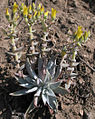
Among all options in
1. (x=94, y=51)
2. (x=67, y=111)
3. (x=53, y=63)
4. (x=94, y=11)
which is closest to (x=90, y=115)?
(x=67, y=111)

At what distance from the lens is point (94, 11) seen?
4.00m

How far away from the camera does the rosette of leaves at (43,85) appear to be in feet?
7.40

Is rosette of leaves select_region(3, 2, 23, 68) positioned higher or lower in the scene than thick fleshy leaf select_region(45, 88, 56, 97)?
higher

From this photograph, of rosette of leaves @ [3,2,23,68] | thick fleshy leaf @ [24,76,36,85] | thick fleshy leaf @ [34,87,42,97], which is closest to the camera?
rosette of leaves @ [3,2,23,68]

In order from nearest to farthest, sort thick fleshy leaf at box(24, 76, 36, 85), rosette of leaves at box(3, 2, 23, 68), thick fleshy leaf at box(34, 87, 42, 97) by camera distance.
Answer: rosette of leaves at box(3, 2, 23, 68) → thick fleshy leaf at box(34, 87, 42, 97) → thick fleshy leaf at box(24, 76, 36, 85)

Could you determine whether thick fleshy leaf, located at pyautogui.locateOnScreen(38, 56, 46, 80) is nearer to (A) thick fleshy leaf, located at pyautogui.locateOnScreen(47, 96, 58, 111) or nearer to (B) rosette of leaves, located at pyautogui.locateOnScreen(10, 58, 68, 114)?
(B) rosette of leaves, located at pyautogui.locateOnScreen(10, 58, 68, 114)

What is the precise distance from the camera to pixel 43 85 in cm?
243

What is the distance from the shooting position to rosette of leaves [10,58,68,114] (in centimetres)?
226

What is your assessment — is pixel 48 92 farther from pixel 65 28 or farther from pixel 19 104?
pixel 65 28

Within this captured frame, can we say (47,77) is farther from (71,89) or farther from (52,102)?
(71,89)

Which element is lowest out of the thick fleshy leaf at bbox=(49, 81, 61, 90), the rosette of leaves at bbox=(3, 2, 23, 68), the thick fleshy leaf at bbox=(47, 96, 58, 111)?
the thick fleshy leaf at bbox=(47, 96, 58, 111)

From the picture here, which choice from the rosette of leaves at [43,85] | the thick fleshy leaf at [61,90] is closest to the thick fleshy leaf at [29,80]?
the rosette of leaves at [43,85]

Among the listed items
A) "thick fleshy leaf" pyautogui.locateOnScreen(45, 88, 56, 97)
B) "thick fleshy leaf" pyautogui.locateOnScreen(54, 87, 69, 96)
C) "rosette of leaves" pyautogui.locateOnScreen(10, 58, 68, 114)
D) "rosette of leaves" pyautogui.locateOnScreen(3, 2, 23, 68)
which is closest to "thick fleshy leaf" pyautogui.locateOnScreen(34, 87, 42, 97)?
"rosette of leaves" pyautogui.locateOnScreen(10, 58, 68, 114)

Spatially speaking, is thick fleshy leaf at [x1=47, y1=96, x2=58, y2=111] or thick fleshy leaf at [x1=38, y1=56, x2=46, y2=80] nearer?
thick fleshy leaf at [x1=47, y1=96, x2=58, y2=111]
